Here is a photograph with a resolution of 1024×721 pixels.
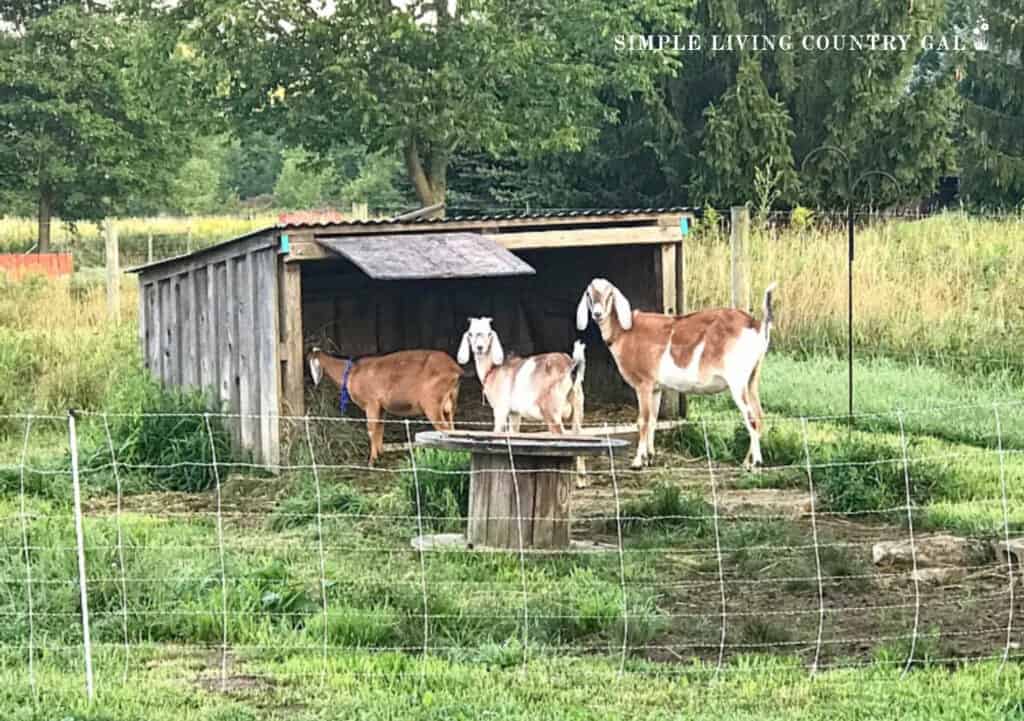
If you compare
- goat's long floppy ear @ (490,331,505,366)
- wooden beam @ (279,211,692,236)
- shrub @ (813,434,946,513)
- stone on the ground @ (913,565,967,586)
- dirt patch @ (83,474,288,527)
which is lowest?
stone on the ground @ (913,565,967,586)

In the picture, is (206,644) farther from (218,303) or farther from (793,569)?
(218,303)

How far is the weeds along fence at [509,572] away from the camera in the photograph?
7.53 meters

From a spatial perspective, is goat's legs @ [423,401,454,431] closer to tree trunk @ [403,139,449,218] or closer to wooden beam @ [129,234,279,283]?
wooden beam @ [129,234,279,283]

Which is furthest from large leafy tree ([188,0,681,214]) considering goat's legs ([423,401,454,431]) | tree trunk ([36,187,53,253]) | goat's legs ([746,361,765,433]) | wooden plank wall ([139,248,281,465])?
goat's legs ([746,361,765,433])

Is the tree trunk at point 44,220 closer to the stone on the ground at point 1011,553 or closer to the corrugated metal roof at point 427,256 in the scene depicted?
the corrugated metal roof at point 427,256

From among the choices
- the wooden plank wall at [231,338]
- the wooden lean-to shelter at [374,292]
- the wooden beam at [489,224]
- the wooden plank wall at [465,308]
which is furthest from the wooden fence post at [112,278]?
the wooden beam at [489,224]

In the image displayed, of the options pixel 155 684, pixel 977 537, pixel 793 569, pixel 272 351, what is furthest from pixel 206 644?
pixel 272 351

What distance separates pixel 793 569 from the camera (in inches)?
360

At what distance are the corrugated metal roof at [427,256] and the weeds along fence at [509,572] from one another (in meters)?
1.52

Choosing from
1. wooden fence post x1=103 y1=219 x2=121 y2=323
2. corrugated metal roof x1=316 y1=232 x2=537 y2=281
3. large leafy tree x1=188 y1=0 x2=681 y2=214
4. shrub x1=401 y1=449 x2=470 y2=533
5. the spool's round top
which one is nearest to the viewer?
the spool's round top

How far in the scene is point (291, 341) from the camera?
43.8ft

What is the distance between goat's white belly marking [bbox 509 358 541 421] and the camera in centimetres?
1296

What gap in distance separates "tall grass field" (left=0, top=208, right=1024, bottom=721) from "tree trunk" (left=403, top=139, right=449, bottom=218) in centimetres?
1452

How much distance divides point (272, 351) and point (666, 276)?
12.8ft
